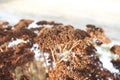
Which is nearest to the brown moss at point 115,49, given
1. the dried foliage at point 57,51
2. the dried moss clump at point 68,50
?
the dried foliage at point 57,51

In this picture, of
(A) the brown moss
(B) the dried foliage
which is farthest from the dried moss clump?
(A) the brown moss

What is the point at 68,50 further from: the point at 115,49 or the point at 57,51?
the point at 115,49

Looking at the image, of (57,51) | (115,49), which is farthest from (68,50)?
(115,49)

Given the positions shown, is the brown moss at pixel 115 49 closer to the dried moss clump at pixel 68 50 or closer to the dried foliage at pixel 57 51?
the dried foliage at pixel 57 51

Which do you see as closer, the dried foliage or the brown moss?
the dried foliage

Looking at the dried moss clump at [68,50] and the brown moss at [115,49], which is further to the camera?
the brown moss at [115,49]

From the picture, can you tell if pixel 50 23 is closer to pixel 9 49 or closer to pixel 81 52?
pixel 9 49

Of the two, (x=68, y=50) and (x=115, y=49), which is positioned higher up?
(x=68, y=50)

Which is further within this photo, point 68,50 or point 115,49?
point 115,49

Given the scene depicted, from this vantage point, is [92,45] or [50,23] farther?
[50,23]

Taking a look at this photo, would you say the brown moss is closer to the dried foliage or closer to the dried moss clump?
the dried foliage


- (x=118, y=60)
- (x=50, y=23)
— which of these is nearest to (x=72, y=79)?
(x=118, y=60)
